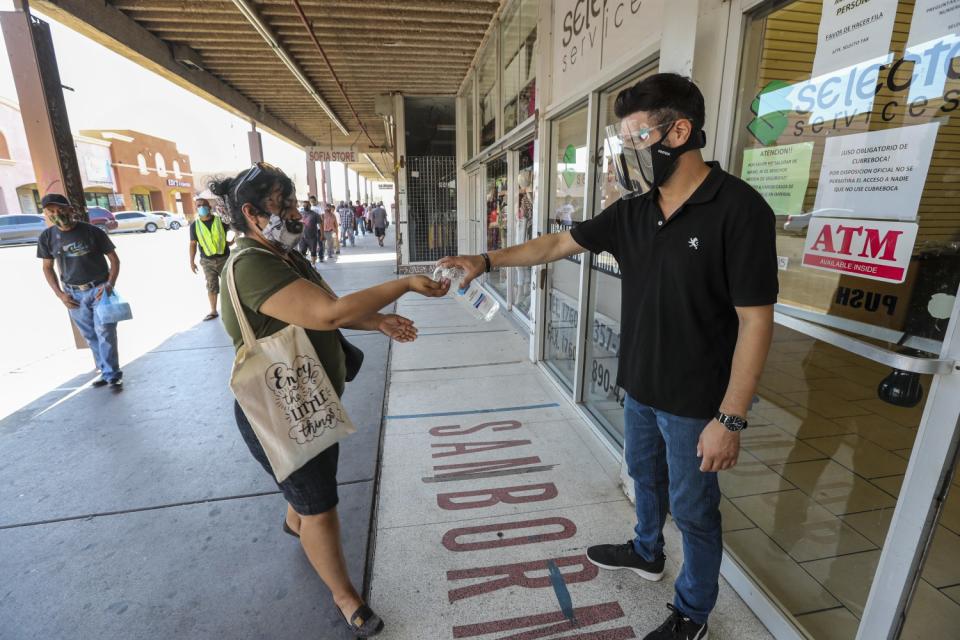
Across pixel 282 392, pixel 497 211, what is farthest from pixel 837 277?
pixel 497 211

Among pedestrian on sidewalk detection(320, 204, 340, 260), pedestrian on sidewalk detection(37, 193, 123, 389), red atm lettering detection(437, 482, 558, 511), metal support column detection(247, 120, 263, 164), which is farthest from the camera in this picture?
pedestrian on sidewalk detection(320, 204, 340, 260)

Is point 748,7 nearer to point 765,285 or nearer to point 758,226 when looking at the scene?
point 758,226

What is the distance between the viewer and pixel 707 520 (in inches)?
62.1

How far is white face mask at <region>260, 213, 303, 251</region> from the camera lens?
1.70 m

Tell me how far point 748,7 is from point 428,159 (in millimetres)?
9112

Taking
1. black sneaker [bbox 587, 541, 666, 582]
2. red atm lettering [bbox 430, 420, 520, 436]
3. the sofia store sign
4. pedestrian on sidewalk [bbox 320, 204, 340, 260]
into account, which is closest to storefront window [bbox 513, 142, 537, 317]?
the sofia store sign

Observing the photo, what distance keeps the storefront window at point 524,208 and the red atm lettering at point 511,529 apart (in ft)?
9.00

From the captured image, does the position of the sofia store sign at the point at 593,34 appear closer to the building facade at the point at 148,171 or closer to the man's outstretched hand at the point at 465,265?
the man's outstretched hand at the point at 465,265

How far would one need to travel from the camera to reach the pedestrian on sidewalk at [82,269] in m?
3.93

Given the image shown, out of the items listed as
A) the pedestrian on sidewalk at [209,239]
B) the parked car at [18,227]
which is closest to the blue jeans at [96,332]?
the pedestrian on sidewalk at [209,239]

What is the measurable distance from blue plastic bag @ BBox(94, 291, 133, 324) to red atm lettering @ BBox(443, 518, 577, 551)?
3600 millimetres

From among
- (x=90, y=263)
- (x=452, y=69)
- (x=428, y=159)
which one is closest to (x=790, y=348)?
(x=90, y=263)

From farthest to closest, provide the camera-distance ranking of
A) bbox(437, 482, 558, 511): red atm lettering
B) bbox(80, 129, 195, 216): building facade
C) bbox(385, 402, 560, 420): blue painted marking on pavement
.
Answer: bbox(80, 129, 195, 216): building facade < bbox(385, 402, 560, 420): blue painted marking on pavement < bbox(437, 482, 558, 511): red atm lettering

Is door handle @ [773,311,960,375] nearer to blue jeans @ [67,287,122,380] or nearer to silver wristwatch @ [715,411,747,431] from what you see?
silver wristwatch @ [715,411,747,431]
